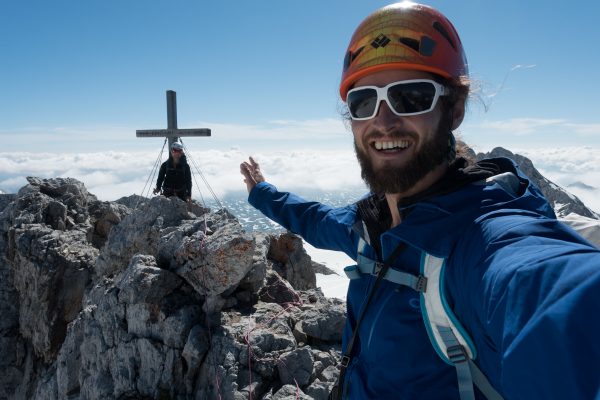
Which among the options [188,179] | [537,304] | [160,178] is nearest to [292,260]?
[188,179]

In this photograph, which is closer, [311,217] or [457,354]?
[457,354]

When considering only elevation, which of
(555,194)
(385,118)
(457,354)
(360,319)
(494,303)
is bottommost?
(555,194)

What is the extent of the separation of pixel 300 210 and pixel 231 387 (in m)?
3.89

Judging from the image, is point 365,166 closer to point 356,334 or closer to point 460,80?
point 460,80

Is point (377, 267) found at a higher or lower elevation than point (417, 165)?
lower

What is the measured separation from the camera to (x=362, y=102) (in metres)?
3.14

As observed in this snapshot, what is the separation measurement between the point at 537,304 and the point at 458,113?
215 cm

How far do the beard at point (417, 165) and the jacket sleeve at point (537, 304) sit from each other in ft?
2.81

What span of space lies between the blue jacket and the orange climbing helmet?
1103 mm

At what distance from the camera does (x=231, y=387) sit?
22.0ft

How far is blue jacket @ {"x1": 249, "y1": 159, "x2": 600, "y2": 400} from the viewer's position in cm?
127

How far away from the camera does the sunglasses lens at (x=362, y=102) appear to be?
3053 millimetres

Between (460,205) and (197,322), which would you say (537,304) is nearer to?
(460,205)

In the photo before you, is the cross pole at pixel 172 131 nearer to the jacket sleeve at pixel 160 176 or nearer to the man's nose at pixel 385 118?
the jacket sleeve at pixel 160 176
